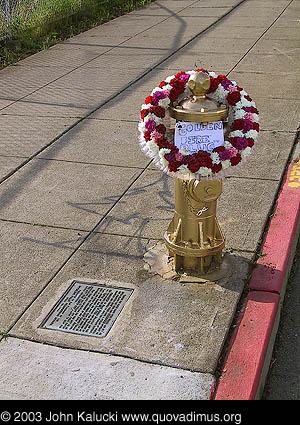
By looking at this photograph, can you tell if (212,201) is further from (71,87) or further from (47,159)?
(71,87)

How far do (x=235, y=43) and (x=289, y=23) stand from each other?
7.56 feet

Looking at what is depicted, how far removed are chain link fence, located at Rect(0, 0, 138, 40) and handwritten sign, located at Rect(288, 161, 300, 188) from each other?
23.6 ft

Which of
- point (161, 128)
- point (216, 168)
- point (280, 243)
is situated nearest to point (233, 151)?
point (216, 168)

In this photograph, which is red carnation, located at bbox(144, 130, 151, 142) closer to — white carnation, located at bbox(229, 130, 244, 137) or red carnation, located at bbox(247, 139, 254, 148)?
white carnation, located at bbox(229, 130, 244, 137)

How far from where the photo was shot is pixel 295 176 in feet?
18.4

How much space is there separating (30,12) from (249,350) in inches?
416

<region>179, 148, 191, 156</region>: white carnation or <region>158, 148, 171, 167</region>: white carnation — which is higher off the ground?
<region>179, 148, 191, 156</region>: white carnation

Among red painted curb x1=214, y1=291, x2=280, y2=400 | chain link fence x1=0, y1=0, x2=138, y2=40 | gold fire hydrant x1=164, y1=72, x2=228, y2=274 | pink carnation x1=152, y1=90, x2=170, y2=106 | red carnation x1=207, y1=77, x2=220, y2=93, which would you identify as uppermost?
red carnation x1=207, y1=77, x2=220, y2=93

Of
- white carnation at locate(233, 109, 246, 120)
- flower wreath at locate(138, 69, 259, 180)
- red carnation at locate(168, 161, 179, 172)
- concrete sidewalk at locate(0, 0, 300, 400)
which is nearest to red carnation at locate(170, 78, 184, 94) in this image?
flower wreath at locate(138, 69, 259, 180)

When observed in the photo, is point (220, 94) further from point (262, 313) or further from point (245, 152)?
point (262, 313)

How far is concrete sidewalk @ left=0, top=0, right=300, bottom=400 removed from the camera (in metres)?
3.41

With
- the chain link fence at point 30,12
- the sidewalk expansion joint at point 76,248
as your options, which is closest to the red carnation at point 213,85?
the sidewalk expansion joint at point 76,248

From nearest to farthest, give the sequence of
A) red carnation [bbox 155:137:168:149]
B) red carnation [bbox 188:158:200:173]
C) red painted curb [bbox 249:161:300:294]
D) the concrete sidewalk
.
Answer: the concrete sidewalk
red carnation [bbox 188:158:200:173]
red carnation [bbox 155:137:168:149]
red painted curb [bbox 249:161:300:294]
